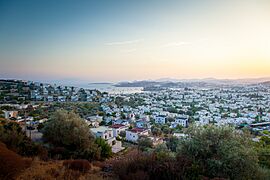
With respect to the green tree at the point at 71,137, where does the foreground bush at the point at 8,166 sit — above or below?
above

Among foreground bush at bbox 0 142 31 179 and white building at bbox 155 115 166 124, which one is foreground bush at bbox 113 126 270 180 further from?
white building at bbox 155 115 166 124

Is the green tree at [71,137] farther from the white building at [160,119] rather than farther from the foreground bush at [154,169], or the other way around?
the white building at [160,119]

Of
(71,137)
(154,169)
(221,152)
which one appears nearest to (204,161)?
(221,152)

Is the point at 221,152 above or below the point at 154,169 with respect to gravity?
above

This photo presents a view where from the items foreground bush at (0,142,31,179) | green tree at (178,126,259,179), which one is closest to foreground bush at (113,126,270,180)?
green tree at (178,126,259,179)

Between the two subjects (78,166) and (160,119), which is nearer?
(78,166)

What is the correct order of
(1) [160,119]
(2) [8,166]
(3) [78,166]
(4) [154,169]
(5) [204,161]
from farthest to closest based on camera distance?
(1) [160,119] < (3) [78,166] < (5) [204,161] < (4) [154,169] < (2) [8,166]

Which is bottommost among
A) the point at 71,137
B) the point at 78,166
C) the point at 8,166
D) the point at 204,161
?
the point at 71,137

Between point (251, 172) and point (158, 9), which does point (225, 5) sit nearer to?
point (158, 9)

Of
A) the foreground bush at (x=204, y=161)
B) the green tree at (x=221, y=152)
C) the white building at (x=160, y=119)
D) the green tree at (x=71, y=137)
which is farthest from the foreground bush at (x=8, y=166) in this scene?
the white building at (x=160, y=119)

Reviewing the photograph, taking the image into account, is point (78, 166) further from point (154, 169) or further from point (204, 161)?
point (204, 161)

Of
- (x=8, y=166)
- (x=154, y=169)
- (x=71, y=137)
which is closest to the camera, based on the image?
(x=8, y=166)

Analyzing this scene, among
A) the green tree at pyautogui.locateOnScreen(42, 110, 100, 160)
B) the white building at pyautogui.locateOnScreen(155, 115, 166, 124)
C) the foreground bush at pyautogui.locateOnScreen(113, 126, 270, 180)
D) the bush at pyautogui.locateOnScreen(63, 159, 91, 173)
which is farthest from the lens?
the white building at pyautogui.locateOnScreen(155, 115, 166, 124)

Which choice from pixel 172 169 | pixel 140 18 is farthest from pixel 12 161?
pixel 140 18
